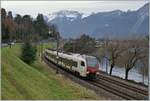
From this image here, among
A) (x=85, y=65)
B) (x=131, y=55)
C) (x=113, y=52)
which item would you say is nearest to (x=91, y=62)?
(x=85, y=65)

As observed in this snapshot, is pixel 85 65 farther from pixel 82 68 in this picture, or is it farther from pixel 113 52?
pixel 113 52

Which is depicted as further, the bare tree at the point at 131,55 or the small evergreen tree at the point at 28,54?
the bare tree at the point at 131,55

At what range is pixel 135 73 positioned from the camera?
2640 inches

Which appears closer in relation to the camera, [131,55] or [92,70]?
[92,70]

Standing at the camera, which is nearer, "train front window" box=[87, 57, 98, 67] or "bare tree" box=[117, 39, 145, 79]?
"train front window" box=[87, 57, 98, 67]

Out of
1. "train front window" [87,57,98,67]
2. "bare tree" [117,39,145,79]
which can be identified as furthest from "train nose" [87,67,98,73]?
"bare tree" [117,39,145,79]

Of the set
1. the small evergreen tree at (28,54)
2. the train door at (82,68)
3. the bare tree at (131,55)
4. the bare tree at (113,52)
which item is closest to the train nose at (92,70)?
the train door at (82,68)

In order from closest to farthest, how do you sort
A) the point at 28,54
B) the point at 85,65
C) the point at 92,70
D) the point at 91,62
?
the point at 92,70 < the point at 85,65 < the point at 91,62 < the point at 28,54

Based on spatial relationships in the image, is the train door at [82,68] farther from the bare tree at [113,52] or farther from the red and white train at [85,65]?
the bare tree at [113,52]

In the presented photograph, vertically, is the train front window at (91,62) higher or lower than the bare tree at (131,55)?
higher

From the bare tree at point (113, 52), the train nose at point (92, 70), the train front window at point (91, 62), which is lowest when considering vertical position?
the bare tree at point (113, 52)

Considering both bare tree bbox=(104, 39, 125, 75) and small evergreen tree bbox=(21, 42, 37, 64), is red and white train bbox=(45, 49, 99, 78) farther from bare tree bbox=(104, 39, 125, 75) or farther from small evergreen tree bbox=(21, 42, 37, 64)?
bare tree bbox=(104, 39, 125, 75)

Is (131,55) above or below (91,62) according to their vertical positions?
below

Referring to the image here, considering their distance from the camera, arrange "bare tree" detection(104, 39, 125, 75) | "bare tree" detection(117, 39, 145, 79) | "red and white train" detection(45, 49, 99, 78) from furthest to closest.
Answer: "bare tree" detection(104, 39, 125, 75) → "bare tree" detection(117, 39, 145, 79) → "red and white train" detection(45, 49, 99, 78)
